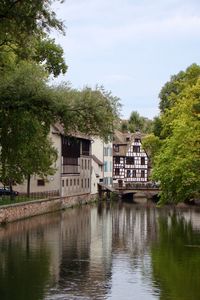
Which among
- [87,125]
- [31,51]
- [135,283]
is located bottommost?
[135,283]

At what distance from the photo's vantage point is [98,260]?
30484 millimetres

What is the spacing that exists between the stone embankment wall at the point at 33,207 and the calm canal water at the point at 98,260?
3.48ft

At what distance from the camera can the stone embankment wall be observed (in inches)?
1820

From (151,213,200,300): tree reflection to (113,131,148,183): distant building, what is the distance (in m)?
53.1

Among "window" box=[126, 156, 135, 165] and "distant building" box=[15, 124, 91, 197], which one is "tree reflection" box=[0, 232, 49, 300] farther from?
"window" box=[126, 156, 135, 165]

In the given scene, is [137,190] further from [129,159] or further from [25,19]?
[25,19]

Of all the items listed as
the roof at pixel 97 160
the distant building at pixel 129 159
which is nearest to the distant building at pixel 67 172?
the roof at pixel 97 160

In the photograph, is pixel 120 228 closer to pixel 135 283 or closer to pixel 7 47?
pixel 135 283

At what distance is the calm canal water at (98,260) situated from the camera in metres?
23.1

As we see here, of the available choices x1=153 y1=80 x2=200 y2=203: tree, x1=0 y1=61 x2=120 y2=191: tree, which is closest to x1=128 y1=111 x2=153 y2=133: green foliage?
x1=153 y1=80 x2=200 y2=203: tree

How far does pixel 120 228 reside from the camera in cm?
4772

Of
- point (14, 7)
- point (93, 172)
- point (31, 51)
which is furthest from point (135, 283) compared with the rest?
point (93, 172)

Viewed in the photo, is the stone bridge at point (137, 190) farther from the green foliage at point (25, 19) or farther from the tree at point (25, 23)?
the green foliage at point (25, 19)

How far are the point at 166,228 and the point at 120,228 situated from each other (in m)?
3.38
